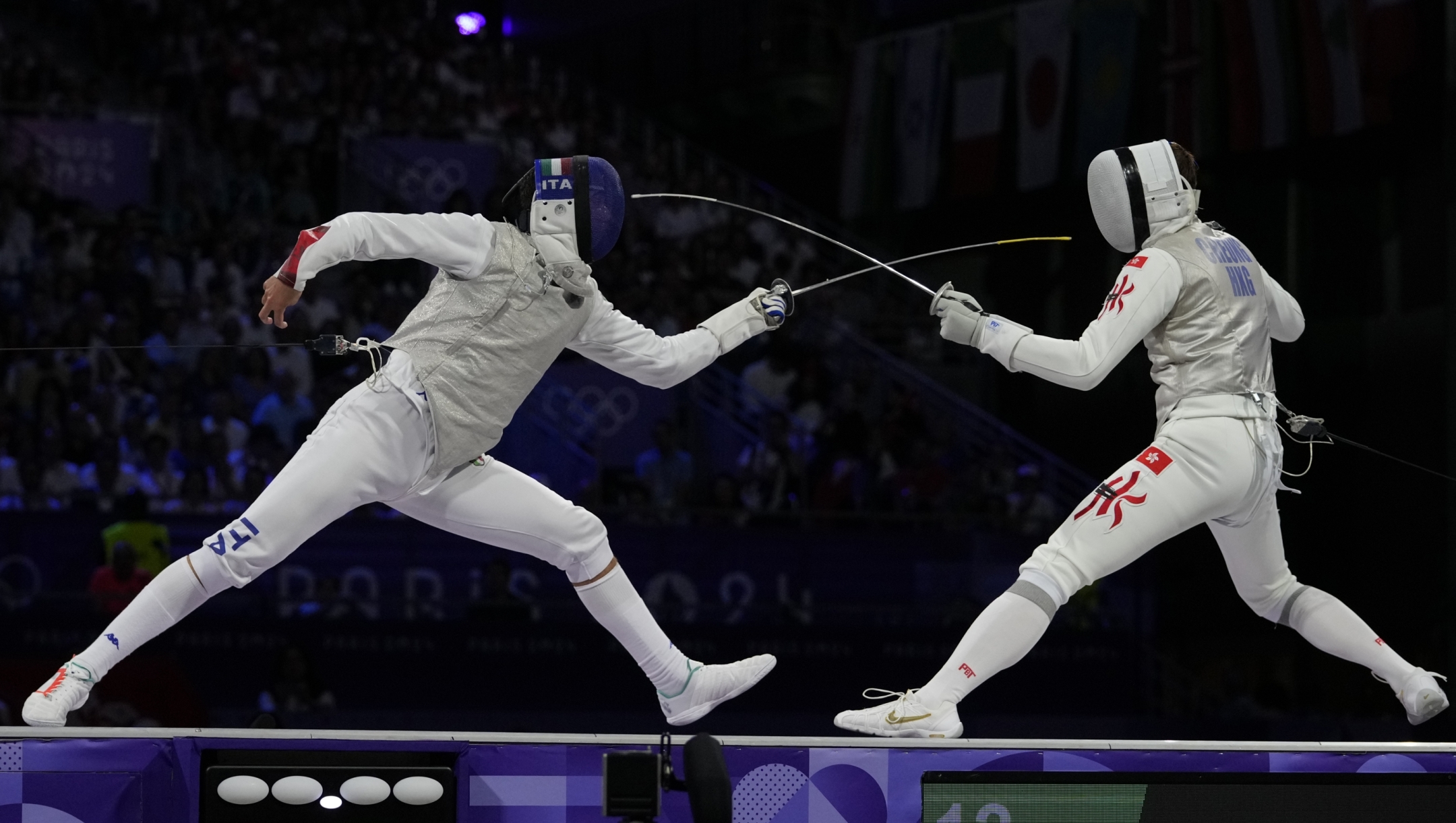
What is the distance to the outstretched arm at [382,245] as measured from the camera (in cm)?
317

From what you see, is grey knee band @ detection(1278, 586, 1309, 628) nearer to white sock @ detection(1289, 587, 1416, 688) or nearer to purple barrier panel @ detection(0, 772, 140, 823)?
white sock @ detection(1289, 587, 1416, 688)

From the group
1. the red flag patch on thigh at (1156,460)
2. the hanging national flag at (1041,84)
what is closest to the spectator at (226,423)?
the red flag patch on thigh at (1156,460)

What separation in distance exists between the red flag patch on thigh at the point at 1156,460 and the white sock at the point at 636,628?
1127 mm

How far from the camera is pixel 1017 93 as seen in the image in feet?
37.1

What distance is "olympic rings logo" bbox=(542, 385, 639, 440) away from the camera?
24.2 feet

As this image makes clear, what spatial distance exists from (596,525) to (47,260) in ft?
18.3

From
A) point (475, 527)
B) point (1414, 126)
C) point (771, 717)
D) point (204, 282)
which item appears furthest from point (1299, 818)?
point (1414, 126)

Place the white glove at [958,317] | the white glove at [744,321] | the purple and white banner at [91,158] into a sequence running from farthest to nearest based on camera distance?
the purple and white banner at [91,158]
the white glove at [744,321]
the white glove at [958,317]

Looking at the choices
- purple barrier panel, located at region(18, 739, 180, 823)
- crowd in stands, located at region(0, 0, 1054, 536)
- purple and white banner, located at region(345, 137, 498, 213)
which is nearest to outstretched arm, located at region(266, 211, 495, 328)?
purple barrier panel, located at region(18, 739, 180, 823)

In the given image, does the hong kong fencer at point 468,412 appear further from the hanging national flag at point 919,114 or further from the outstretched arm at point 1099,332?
the hanging national flag at point 919,114

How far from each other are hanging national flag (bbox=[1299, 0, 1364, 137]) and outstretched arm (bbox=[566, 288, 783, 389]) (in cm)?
658

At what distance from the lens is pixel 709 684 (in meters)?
3.62

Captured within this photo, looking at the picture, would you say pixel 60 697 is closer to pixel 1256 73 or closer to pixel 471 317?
pixel 471 317

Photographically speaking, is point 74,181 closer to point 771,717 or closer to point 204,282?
point 204,282
